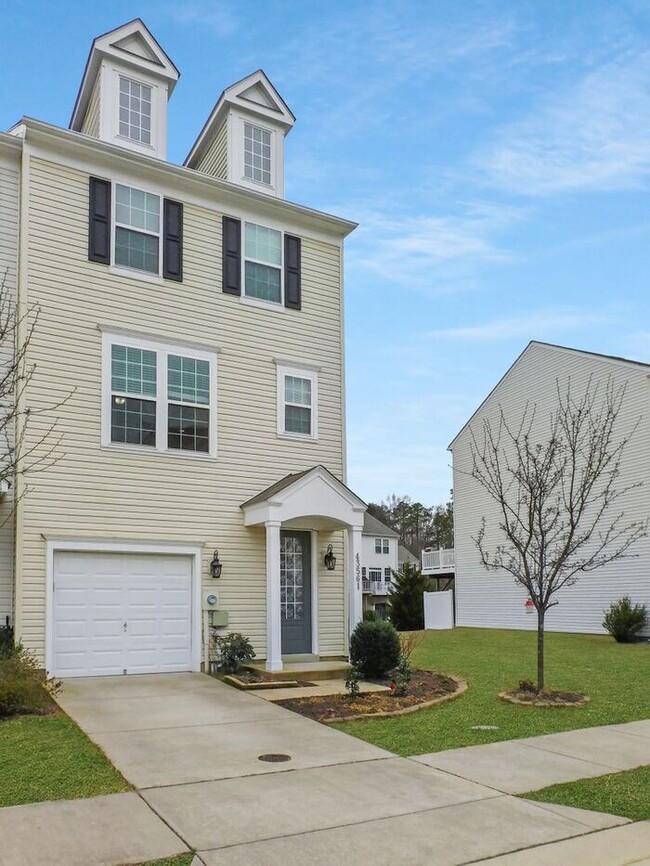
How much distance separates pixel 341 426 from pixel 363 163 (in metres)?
5.43

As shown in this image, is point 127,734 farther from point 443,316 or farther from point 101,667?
point 443,316

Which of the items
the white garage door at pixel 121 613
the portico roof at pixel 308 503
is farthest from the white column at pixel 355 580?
the white garage door at pixel 121 613

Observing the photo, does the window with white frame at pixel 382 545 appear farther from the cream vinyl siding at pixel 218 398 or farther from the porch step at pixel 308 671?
the porch step at pixel 308 671

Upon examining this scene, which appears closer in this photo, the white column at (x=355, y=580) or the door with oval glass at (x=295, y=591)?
the white column at (x=355, y=580)

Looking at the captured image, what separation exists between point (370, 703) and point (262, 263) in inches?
332

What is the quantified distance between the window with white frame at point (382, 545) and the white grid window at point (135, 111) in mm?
38714

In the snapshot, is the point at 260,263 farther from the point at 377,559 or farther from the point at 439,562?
the point at 377,559

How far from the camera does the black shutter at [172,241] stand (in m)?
14.1

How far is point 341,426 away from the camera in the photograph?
1568cm

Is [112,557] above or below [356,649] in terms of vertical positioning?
above

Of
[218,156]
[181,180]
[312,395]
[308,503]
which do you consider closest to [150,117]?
[181,180]

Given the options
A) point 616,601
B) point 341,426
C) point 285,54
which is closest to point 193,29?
point 285,54

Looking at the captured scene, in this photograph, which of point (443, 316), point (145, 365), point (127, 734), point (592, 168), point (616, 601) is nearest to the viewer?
point (127, 734)

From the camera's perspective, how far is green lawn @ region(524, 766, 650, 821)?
618cm
